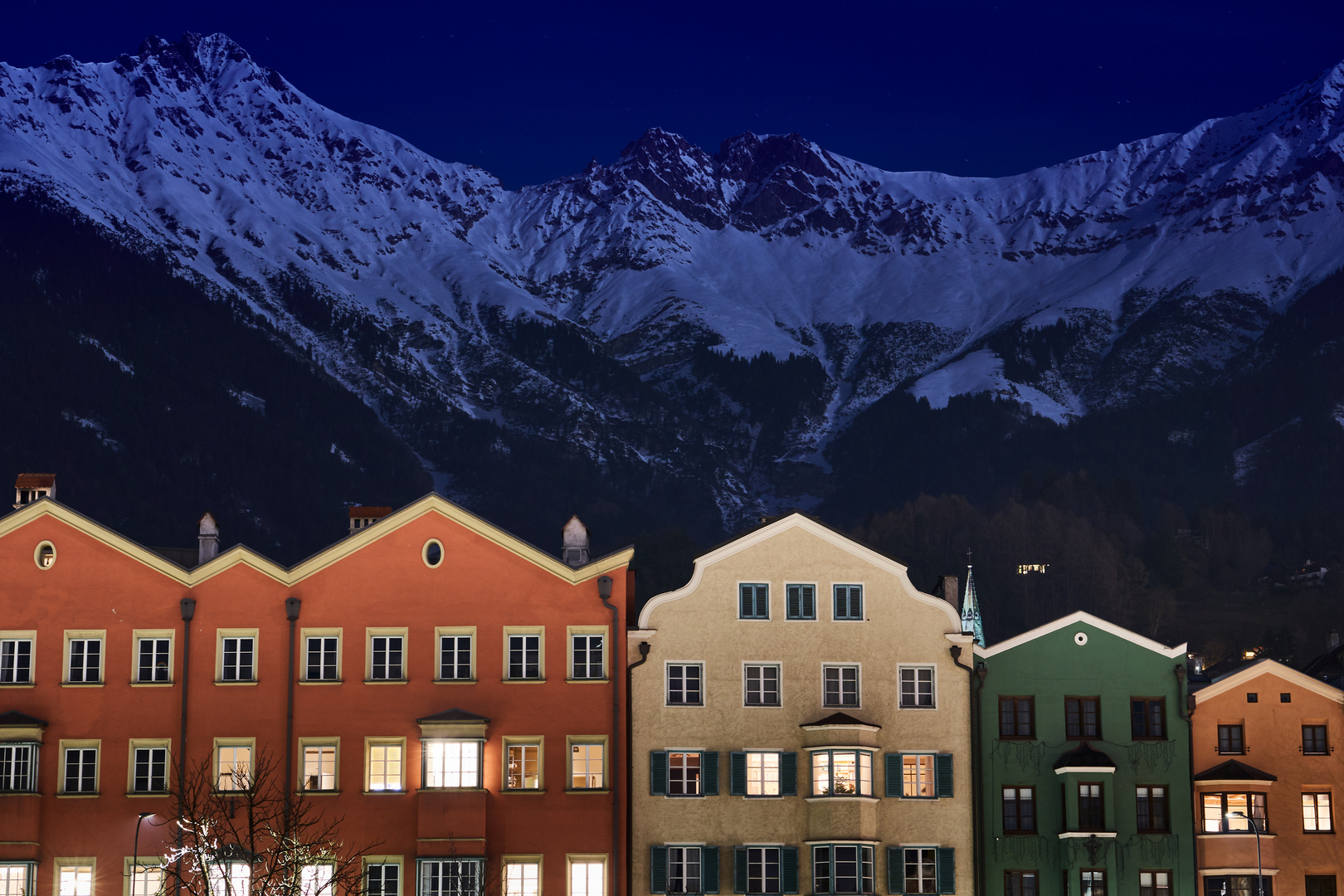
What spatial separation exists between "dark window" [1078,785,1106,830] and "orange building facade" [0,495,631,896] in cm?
1662

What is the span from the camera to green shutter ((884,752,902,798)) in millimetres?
62562

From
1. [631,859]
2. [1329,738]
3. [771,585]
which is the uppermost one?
[771,585]

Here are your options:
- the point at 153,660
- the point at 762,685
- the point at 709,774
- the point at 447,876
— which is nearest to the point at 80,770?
the point at 153,660

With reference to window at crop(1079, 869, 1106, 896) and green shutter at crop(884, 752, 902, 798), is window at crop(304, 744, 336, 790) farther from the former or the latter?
window at crop(1079, 869, 1106, 896)

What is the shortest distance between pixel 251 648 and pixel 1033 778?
28.9 meters

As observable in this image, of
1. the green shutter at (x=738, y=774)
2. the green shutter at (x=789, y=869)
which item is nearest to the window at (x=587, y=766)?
the green shutter at (x=738, y=774)

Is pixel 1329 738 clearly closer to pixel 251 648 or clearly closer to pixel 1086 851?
pixel 1086 851

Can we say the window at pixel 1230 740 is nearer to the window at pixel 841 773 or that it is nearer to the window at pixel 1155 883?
the window at pixel 1155 883

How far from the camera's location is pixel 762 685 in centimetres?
6353

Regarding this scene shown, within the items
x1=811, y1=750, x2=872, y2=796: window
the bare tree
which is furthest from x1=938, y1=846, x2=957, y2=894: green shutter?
the bare tree

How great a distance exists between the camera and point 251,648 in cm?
6272

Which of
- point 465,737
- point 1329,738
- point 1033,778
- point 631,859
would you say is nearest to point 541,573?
point 465,737

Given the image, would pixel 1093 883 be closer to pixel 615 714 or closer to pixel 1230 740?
pixel 1230 740

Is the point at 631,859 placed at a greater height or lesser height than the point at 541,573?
lesser
